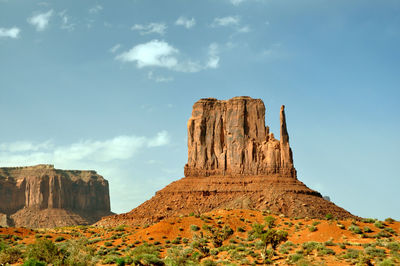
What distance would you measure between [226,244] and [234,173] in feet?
132

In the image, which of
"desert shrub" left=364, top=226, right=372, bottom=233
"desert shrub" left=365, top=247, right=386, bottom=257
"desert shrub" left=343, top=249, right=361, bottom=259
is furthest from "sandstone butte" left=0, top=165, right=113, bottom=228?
"desert shrub" left=365, top=247, right=386, bottom=257

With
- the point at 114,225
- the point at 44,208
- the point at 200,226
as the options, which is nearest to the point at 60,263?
the point at 200,226

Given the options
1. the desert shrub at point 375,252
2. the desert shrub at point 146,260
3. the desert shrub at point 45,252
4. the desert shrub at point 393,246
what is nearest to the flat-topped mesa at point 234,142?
the desert shrub at point 393,246

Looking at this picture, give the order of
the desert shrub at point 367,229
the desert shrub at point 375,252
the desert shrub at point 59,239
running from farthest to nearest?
the desert shrub at point 59,239 < the desert shrub at point 367,229 < the desert shrub at point 375,252

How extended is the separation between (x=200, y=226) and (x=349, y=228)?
19.6 m

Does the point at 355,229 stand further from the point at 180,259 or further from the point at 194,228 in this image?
the point at 180,259

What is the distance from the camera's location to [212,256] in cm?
4909

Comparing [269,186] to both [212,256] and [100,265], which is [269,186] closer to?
[212,256]

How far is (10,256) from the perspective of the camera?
49031mm

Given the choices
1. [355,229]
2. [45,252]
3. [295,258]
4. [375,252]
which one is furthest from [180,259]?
[355,229]

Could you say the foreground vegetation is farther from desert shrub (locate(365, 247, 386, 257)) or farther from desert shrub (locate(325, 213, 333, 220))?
desert shrub (locate(325, 213, 333, 220))

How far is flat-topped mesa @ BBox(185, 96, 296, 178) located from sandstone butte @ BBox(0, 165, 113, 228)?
6801 centimetres

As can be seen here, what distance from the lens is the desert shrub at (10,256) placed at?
156ft

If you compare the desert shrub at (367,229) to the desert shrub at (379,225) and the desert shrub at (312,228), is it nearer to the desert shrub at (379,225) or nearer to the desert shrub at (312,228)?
the desert shrub at (379,225)
